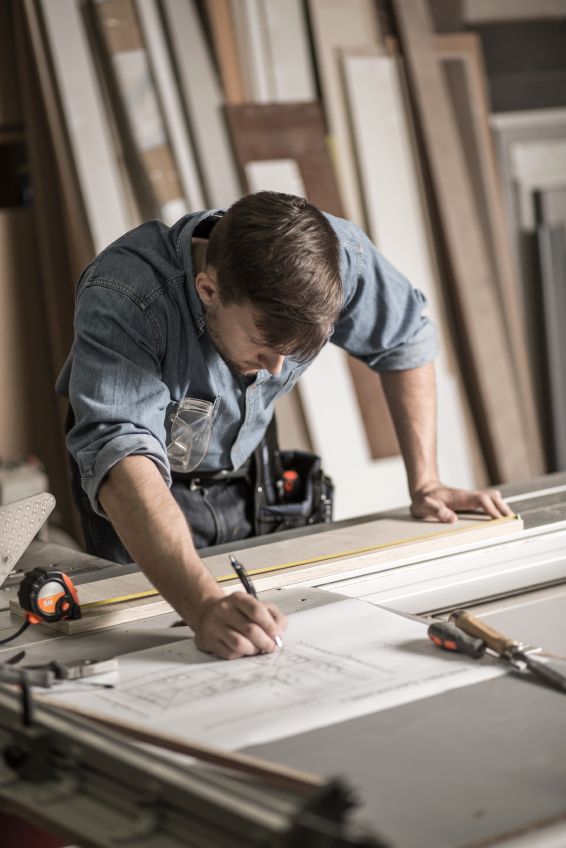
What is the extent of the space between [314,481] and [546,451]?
2.73 meters

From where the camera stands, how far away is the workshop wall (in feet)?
12.6

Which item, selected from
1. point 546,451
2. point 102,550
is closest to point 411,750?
point 102,550

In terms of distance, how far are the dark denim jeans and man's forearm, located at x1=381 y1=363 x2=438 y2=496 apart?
1.19 feet

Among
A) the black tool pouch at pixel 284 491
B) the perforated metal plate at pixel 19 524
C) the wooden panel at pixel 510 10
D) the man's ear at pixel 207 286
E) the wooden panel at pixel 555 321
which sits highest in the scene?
the wooden panel at pixel 510 10

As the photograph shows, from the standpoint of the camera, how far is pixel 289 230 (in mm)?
1548

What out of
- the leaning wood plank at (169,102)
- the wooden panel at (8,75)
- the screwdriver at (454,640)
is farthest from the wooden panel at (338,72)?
the screwdriver at (454,640)

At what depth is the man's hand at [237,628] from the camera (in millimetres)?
1373

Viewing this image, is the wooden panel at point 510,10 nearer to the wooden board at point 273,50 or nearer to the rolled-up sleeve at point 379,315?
the wooden board at point 273,50

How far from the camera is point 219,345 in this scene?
173 centimetres

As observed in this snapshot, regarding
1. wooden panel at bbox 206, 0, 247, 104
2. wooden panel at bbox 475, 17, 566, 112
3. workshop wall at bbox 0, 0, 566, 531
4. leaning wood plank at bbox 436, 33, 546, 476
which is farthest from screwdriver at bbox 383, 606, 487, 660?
wooden panel at bbox 475, 17, 566, 112

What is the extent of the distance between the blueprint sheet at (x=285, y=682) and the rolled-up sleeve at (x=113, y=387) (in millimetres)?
322

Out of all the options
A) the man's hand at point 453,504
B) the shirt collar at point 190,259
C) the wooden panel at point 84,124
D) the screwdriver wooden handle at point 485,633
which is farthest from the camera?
the wooden panel at point 84,124

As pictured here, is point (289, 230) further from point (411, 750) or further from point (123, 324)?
point (411, 750)

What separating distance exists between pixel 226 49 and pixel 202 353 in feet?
8.50
